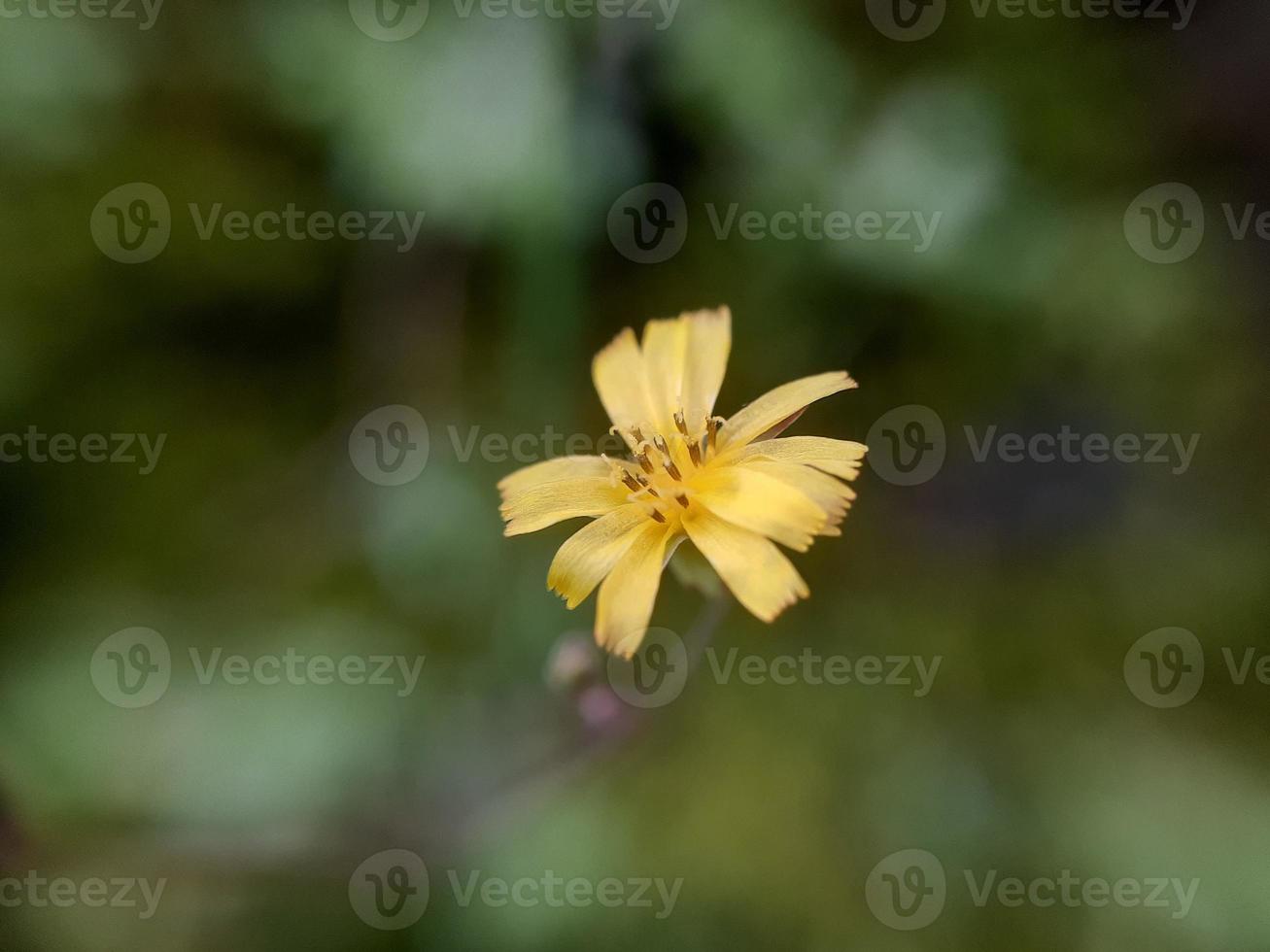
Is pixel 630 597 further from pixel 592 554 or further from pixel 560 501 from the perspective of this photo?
pixel 560 501

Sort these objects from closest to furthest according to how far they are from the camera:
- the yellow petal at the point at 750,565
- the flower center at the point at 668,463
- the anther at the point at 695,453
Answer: the yellow petal at the point at 750,565, the flower center at the point at 668,463, the anther at the point at 695,453

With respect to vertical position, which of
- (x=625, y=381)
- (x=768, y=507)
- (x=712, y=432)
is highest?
(x=625, y=381)

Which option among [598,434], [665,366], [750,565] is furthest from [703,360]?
[598,434]

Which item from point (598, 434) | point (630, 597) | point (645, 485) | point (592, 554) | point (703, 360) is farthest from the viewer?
point (598, 434)

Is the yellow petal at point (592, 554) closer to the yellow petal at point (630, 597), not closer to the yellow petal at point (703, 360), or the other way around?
the yellow petal at point (630, 597)

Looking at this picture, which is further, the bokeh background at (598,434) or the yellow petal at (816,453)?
the bokeh background at (598,434)

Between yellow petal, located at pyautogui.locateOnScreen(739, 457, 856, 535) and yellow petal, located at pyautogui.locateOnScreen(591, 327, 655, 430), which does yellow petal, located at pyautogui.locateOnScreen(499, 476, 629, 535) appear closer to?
yellow petal, located at pyautogui.locateOnScreen(591, 327, 655, 430)

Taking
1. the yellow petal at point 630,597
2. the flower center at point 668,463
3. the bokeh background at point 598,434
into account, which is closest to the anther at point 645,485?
the flower center at point 668,463

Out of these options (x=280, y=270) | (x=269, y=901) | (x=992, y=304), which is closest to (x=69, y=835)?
(x=269, y=901)
